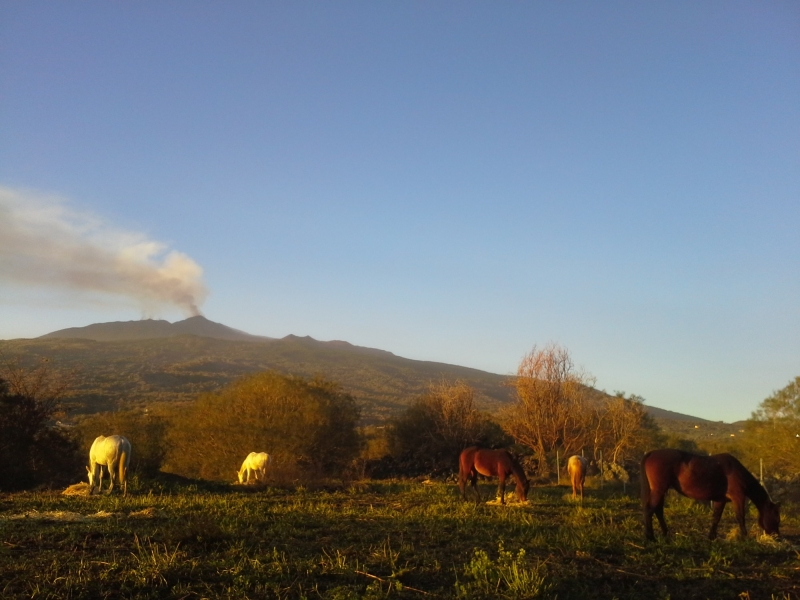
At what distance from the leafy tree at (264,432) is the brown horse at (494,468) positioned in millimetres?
11899

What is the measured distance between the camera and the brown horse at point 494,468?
52.0ft

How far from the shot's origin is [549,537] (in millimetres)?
9086

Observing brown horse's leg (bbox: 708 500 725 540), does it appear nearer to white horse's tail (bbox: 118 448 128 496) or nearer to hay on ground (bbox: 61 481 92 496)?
white horse's tail (bbox: 118 448 128 496)

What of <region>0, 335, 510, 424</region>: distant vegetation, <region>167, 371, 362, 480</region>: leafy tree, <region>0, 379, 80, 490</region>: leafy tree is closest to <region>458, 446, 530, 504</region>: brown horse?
<region>167, 371, 362, 480</region>: leafy tree

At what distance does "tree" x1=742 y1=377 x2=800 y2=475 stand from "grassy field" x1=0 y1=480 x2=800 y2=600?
18.1 meters

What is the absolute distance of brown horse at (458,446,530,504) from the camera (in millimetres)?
15836

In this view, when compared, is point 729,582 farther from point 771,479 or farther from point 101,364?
point 101,364

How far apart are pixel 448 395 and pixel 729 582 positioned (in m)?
27.7

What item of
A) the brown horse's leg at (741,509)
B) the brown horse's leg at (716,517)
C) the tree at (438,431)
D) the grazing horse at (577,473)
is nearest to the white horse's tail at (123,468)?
the grazing horse at (577,473)

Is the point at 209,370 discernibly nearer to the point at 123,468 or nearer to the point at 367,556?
the point at 123,468

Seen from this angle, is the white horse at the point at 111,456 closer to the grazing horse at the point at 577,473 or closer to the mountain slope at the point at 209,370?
the grazing horse at the point at 577,473

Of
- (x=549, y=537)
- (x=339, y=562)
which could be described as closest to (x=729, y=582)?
(x=549, y=537)

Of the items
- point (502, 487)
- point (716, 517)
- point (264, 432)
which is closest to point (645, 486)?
point (716, 517)

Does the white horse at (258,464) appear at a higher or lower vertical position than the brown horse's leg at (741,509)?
lower
